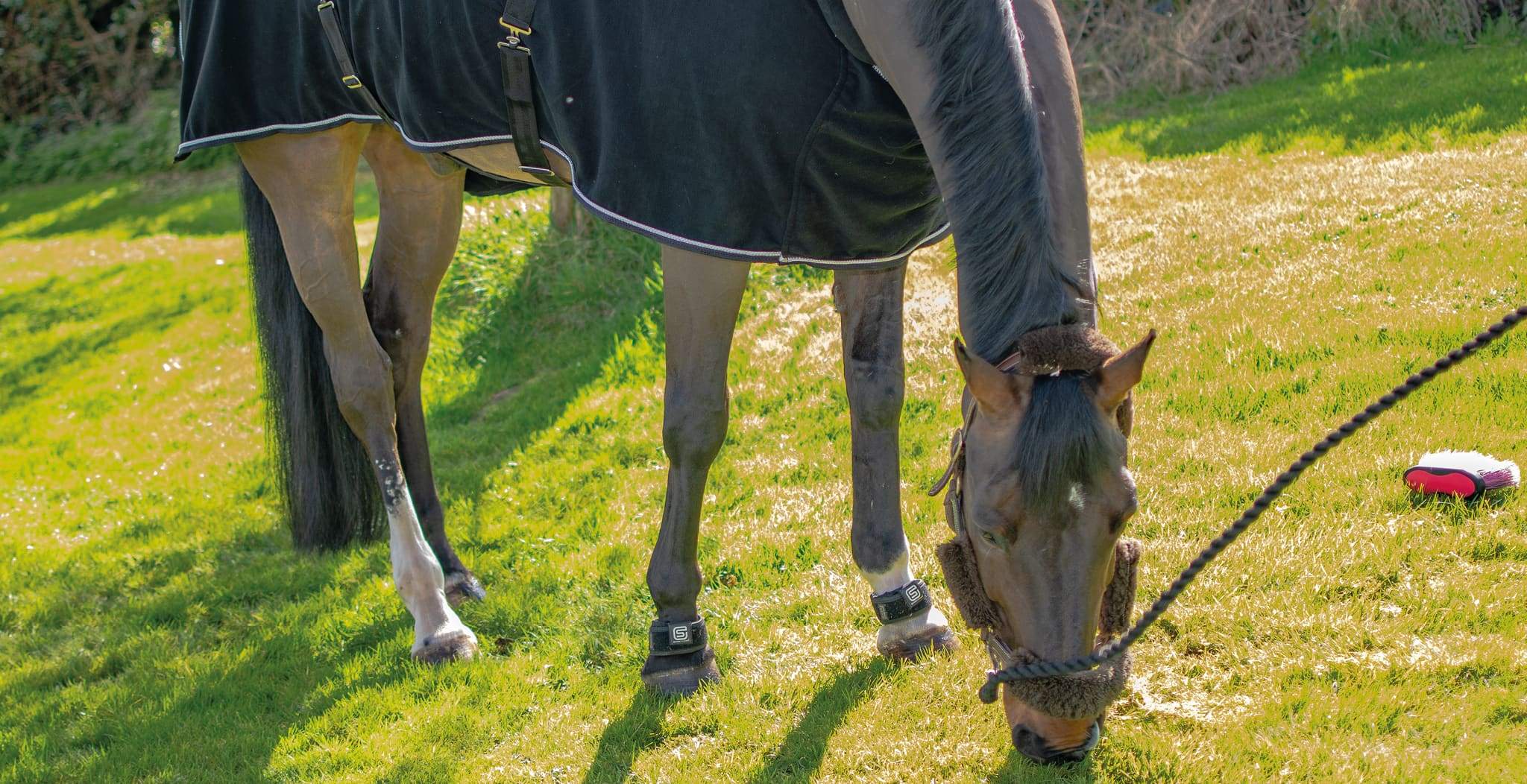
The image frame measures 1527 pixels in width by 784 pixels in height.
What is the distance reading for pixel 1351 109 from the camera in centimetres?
701

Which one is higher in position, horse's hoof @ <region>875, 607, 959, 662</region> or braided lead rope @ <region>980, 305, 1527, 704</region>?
braided lead rope @ <region>980, 305, 1527, 704</region>

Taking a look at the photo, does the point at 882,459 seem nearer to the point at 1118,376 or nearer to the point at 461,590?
the point at 1118,376

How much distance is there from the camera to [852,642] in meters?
3.34

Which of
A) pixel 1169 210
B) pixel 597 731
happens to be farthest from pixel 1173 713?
pixel 1169 210

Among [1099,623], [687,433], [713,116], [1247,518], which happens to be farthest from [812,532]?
[1247,518]

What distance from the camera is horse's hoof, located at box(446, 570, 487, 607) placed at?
13.2ft

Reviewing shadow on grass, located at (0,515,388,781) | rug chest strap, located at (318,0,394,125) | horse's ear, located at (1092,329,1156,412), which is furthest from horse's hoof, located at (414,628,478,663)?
horse's ear, located at (1092,329,1156,412)

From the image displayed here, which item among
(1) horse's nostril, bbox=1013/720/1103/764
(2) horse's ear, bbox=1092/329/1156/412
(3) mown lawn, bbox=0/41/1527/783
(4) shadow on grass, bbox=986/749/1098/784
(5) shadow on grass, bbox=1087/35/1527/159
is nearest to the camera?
(2) horse's ear, bbox=1092/329/1156/412

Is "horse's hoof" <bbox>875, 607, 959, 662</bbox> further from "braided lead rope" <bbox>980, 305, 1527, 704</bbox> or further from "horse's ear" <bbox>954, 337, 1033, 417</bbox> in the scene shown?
"horse's ear" <bbox>954, 337, 1033, 417</bbox>

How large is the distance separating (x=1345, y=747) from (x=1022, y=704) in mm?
853

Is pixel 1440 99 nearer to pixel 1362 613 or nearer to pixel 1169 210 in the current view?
pixel 1169 210

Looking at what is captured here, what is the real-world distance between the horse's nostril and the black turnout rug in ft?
3.85

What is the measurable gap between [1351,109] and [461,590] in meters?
6.00

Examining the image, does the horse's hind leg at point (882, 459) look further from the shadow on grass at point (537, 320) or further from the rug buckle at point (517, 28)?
the shadow on grass at point (537, 320)
